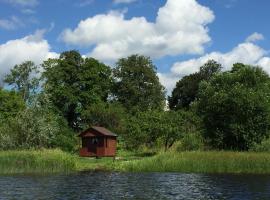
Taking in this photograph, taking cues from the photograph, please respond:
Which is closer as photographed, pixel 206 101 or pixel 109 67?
pixel 206 101

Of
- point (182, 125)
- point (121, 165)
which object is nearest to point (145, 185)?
point (121, 165)

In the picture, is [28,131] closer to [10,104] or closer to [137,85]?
[10,104]

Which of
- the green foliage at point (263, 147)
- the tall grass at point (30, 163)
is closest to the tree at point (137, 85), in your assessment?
the green foliage at point (263, 147)

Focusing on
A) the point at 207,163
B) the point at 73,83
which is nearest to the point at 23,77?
the point at 73,83

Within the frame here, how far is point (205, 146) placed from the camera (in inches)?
2464

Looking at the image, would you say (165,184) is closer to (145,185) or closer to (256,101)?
(145,185)

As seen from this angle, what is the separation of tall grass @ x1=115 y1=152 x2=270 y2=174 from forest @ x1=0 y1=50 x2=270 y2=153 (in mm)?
6844

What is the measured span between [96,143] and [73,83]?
32245 mm

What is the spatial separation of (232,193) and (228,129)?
27658 millimetres

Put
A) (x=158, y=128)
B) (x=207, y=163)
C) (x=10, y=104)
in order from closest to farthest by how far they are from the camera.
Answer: (x=207, y=163)
(x=158, y=128)
(x=10, y=104)

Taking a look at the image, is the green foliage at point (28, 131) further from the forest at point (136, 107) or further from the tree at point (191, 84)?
the tree at point (191, 84)

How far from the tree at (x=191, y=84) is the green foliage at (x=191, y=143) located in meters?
49.0

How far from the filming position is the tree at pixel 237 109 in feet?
189

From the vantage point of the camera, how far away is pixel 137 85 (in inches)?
4306
